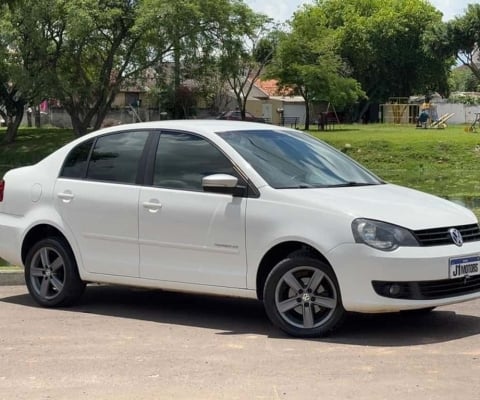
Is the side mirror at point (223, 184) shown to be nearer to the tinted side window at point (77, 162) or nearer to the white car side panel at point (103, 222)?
the white car side panel at point (103, 222)

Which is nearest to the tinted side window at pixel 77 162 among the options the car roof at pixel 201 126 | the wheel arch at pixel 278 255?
the car roof at pixel 201 126

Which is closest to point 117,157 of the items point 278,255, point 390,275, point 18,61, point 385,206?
point 278,255

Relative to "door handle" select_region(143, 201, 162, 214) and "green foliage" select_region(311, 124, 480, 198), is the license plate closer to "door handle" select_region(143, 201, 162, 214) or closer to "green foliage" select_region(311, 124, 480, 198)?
"door handle" select_region(143, 201, 162, 214)

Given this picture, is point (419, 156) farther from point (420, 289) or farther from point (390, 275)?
point (390, 275)

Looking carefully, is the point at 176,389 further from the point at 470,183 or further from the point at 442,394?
the point at 470,183

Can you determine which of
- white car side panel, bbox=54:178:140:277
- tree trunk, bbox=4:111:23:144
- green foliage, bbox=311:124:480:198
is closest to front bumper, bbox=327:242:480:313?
white car side panel, bbox=54:178:140:277

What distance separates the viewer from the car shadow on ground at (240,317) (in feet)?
21.5

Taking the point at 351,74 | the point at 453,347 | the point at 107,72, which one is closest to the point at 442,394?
the point at 453,347

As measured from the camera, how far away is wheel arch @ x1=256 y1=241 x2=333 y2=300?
253 inches

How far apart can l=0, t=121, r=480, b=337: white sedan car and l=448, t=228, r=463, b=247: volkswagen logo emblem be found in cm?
1

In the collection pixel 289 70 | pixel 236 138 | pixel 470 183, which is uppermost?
pixel 289 70

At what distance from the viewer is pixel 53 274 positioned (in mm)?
7895

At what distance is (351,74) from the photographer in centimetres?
7612

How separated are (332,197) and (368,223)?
1.48ft
